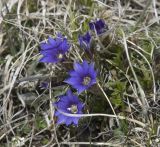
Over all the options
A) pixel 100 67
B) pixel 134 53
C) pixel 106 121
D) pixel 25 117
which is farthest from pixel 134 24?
pixel 25 117

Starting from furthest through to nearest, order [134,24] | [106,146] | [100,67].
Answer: [134,24] → [100,67] → [106,146]

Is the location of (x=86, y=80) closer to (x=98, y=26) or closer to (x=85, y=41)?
(x=85, y=41)

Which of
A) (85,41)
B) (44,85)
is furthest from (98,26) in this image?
(44,85)

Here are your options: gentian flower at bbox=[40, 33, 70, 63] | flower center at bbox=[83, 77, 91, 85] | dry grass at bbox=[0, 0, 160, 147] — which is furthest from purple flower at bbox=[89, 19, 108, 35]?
flower center at bbox=[83, 77, 91, 85]

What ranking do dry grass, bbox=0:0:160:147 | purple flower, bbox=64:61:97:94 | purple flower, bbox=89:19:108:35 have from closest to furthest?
purple flower, bbox=64:61:97:94
dry grass, bbox=0:0:160:147
purple flower, bbox=89:19:108:35

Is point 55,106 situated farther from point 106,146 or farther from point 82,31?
point 82,31

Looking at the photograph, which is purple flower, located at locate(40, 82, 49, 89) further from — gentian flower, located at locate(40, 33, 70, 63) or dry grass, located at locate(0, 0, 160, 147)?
gentian flower, located at locate(40, 33, 70, 63)
